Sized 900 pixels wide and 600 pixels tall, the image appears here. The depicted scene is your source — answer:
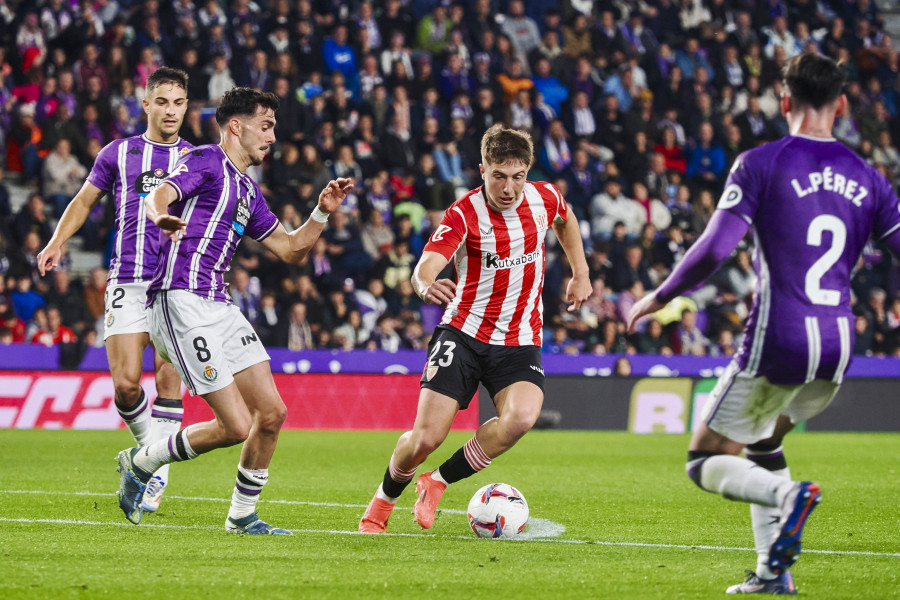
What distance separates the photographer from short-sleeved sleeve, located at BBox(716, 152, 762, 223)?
Answer: 15.6 feet

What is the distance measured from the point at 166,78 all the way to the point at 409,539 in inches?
133

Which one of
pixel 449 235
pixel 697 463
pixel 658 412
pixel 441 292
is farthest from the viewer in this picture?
pixel 658 412

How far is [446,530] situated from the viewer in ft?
23.3

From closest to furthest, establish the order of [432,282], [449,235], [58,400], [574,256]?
[432,282] < [449,235] < [574,256] < [58,400]

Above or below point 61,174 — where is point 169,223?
above

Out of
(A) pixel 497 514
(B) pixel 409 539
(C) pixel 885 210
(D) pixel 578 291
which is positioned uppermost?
(C) pixel 885 210

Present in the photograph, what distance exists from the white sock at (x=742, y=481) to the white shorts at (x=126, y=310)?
4.15m

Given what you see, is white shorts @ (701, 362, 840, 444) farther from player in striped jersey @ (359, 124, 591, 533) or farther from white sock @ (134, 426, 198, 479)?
white sock @ (134, 426, 198, 479)

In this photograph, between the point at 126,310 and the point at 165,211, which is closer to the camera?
the point at 165,211

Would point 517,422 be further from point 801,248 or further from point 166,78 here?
point 166,78

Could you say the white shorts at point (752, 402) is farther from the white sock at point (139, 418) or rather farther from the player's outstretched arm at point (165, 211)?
the white sock at point (139, 418)

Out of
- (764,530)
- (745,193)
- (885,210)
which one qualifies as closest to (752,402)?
(764,530)

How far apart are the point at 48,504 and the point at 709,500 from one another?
4621 mm

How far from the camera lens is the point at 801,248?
15.6 feet
